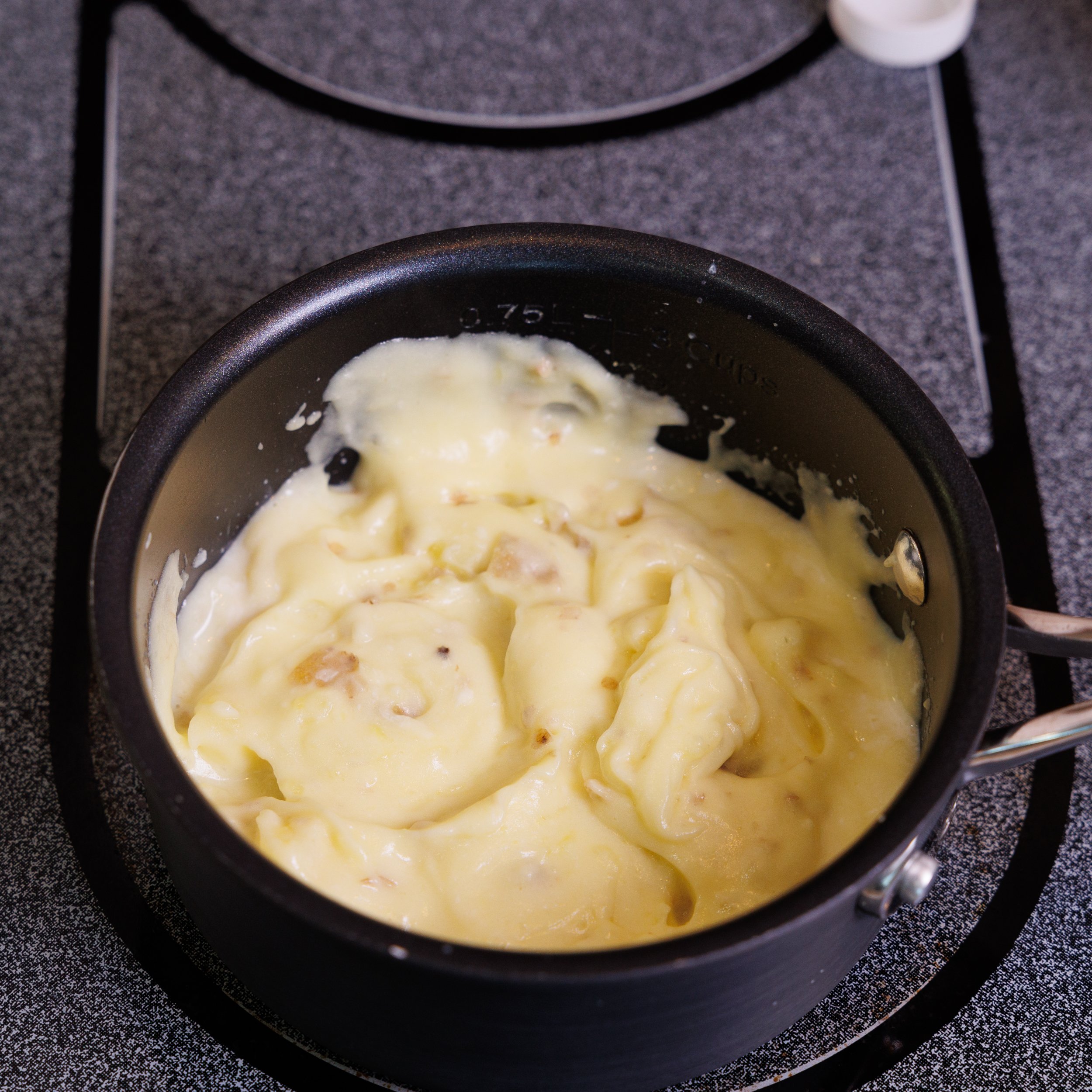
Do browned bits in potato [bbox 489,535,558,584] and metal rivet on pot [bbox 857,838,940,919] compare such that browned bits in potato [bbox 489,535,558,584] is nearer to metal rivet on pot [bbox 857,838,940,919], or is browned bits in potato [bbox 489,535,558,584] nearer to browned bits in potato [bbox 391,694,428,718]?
browned bits in potato [bbox 391,694,428,718]

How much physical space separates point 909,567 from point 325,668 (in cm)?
35

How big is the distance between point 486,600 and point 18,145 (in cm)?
65

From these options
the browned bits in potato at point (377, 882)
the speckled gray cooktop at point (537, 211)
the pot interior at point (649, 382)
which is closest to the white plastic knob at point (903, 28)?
the speckled gray cooktop at point (537, 211)

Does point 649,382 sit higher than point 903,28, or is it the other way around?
point 903,28

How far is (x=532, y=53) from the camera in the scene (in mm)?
1131

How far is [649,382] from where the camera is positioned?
0.84 meters

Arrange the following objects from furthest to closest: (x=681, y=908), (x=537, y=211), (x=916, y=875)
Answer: (x=537, y=211)
(x=681, y=908)
(x=916, y=875)

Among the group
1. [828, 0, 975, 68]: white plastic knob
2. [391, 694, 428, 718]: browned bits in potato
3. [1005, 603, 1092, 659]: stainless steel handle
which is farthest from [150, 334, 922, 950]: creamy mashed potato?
[828, 0, 975, 68]: white plastic knob

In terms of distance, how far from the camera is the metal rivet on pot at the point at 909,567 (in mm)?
719

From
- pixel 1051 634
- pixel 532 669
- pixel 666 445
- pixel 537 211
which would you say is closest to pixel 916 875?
pixel 1051 634

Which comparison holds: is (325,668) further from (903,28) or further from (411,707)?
(903,28)

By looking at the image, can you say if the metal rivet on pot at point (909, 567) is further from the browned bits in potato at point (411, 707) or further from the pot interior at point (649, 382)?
the browned bits in potato at point (411, 707)

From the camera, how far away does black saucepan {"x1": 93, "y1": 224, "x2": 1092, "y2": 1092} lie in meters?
0.53

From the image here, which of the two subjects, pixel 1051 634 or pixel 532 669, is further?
pixel 532 669
